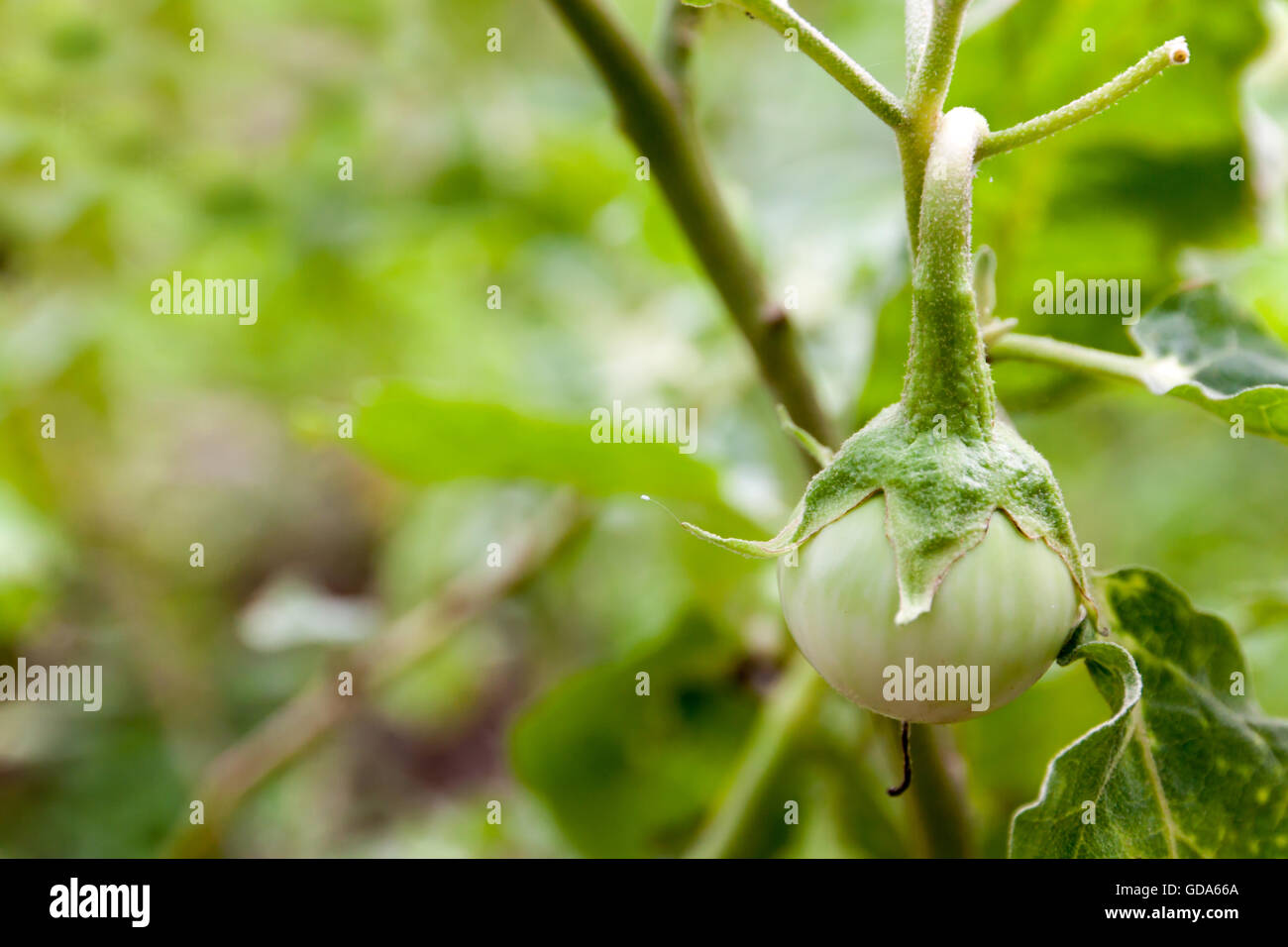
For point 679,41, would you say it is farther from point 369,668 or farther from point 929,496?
point 369,668

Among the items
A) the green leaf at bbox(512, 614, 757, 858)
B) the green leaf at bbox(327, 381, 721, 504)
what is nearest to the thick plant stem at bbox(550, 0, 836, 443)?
the green leaf at bbox(327, 381, 721, 504)

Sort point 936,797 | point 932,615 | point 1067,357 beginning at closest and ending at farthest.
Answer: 1. point 932,615
2. point 1067,357
3. point 936,797

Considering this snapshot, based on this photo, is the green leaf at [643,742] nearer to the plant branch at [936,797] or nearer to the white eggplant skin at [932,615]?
the plant branch at [936,797]

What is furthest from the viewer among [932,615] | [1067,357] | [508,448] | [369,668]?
[369,668]

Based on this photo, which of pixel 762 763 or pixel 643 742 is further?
pixel 643 742

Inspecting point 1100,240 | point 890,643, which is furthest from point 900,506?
point 1100,240

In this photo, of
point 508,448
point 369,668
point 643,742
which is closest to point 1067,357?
point 508,448

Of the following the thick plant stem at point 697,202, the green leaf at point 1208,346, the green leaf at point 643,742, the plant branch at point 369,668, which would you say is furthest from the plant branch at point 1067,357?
the plant branch at point 369,668

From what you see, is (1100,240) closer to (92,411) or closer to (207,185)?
(207,185)
